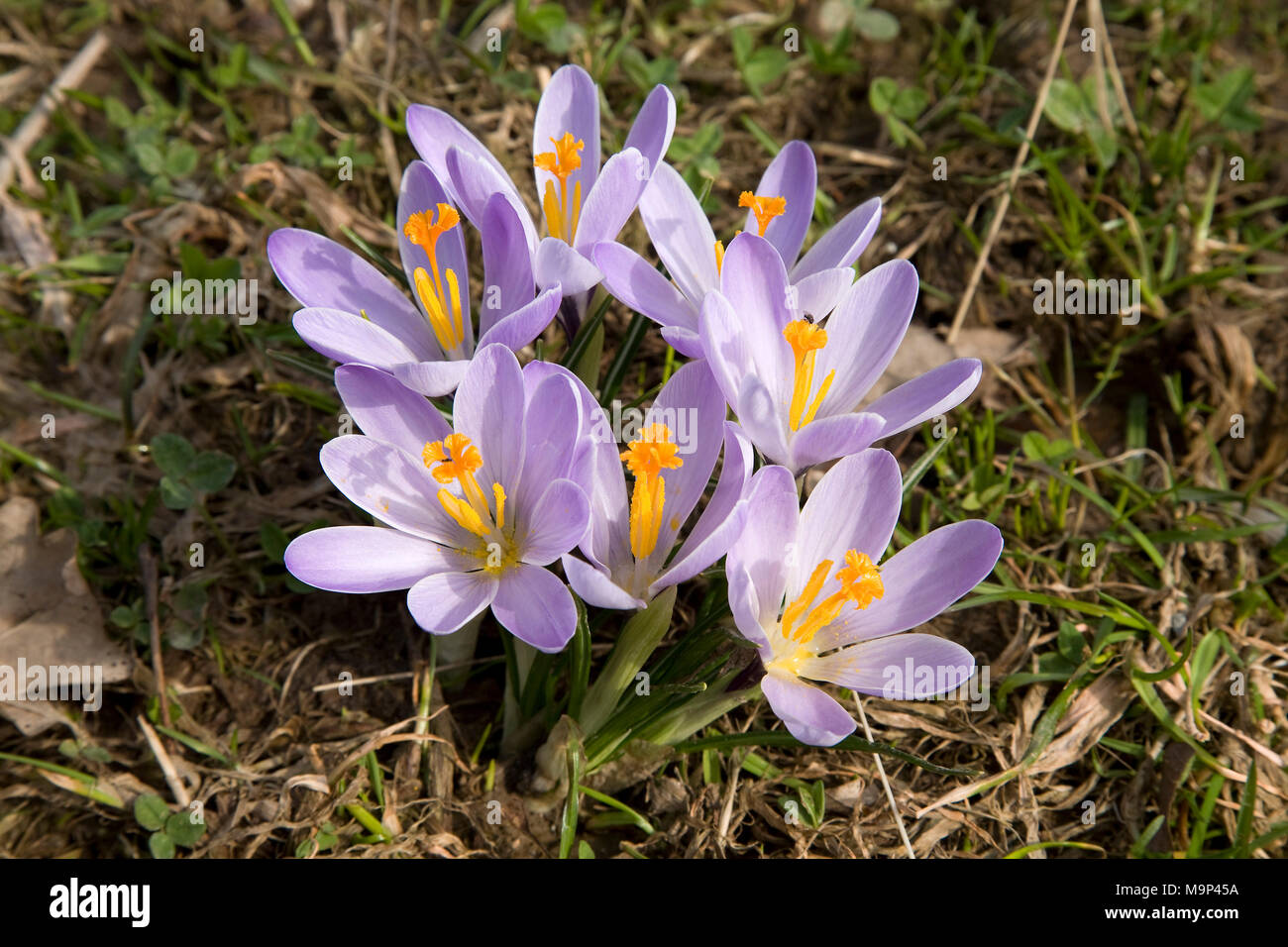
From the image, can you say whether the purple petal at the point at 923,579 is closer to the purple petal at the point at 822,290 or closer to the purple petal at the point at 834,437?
the purple petal at the point at 834,437

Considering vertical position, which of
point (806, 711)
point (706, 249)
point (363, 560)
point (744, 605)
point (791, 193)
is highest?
point (791, 193)

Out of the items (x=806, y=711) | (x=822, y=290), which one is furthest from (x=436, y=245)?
(x=806, y=711)

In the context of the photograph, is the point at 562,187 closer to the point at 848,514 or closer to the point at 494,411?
the point at 494,411

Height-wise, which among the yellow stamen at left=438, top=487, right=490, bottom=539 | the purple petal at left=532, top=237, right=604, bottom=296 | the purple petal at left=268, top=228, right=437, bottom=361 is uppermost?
the purple petal at left=268, top=228, right=437, bottom=361

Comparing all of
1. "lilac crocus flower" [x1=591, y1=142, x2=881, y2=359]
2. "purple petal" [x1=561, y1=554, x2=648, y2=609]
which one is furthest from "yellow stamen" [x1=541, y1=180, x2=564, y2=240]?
"purple petal" [x1=561, y1=554, x2=648, y2=609]

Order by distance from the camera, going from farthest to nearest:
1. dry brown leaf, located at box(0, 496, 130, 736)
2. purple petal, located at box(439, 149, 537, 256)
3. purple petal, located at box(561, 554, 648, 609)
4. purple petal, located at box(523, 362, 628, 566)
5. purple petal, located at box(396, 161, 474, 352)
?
1. dry brown leaf, located at box(0, 496, 130, 736)
2. purple petal, located at box(396, 161, 474, 352)
3. purple petal, located at box(439, 149, 537, 256)
4. purple petal, located at box(523, 362, 628, 566)
5. purple petal, located at box(561, 554, 648, 609)

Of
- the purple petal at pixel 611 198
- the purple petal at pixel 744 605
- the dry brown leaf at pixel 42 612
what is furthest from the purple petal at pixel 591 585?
the dry brown leaf at pixel 42 612

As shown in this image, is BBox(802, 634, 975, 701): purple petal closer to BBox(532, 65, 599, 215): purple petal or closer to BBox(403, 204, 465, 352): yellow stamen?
BBox(403, 204, 465, 352): yellow stamen
